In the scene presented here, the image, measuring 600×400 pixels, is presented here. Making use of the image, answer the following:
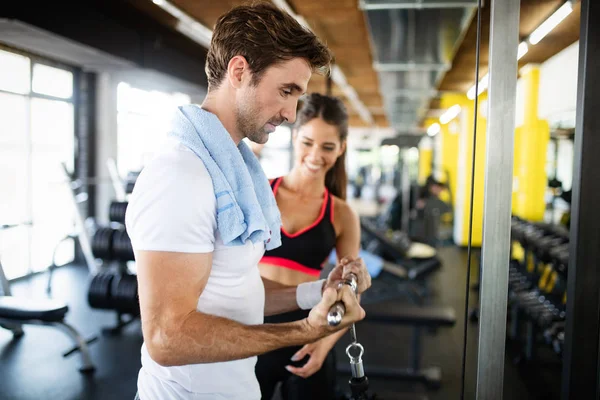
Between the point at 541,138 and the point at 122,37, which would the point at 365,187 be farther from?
the point at 122,37

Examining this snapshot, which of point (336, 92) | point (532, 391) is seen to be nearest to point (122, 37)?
point (532, 391)

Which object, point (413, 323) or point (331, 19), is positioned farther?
point (331, 19)

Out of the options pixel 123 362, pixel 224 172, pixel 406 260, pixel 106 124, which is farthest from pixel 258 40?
pixel 106 124

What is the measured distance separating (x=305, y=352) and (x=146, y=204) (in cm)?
88

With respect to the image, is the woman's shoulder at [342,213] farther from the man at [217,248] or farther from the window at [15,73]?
the window at [15,73]

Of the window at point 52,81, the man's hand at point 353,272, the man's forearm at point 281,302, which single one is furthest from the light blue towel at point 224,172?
the window at point 52,81

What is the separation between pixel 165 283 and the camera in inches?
29.0

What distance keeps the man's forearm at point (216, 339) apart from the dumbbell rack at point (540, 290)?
7.78ft

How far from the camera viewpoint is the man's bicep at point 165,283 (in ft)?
2.41

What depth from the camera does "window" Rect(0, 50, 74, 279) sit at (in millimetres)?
4480

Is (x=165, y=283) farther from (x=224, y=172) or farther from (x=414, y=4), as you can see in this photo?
(x=414, y=4)

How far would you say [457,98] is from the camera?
8.27 meters

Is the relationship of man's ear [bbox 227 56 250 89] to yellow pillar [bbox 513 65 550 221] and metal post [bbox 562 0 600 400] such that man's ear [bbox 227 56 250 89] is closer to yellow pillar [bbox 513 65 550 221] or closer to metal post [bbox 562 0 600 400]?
metal post [bbox 562 0 600 400]

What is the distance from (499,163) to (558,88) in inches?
186
